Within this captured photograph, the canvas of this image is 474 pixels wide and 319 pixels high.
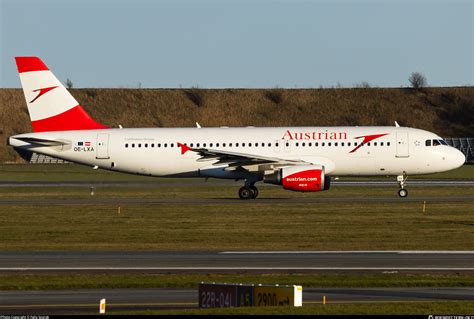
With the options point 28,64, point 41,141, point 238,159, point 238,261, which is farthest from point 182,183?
point 238,261

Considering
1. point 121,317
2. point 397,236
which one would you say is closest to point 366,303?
point 121,317

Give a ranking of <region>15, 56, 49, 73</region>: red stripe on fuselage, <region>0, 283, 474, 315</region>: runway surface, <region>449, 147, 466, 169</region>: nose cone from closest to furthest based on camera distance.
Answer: <region>0, 283, 474, 315</region>: runway surface < <region>449, 147, 466, 169</region>: nose cone < <region>15, 56, 49, 73</region>: red stripe on fuselage

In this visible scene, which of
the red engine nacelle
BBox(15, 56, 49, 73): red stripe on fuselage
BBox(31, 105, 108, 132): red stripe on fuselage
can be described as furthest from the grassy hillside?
the red engine nacelle

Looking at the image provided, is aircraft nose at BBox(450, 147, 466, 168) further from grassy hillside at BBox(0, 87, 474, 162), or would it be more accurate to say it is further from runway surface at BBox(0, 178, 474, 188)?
grassy hillside at BBox(0, 87, 474, 162)

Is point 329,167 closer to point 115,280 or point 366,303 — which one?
point 115,280

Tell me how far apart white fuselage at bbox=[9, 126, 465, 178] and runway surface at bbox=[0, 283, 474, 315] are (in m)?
33.2

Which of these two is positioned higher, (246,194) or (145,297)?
(246,194)

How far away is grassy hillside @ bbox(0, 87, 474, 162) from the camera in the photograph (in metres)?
136

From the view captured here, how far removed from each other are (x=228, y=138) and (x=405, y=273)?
Result: 107ft

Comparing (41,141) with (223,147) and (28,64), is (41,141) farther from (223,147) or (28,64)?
(223,147)

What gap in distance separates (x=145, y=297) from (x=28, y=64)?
1553 inches

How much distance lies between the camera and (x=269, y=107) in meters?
141

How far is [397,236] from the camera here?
3750 cm

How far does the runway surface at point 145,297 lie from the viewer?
21.6 metres
